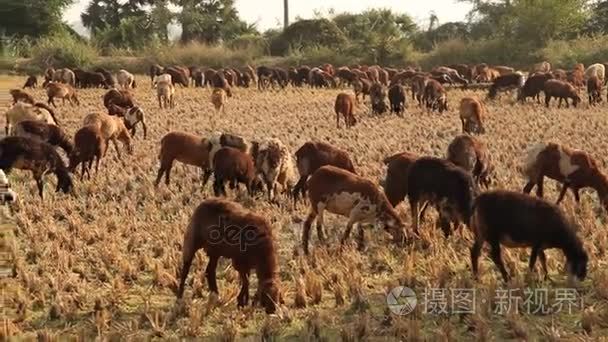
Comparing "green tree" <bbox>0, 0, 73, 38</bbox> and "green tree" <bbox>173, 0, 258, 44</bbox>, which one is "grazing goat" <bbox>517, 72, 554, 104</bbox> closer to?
"green tree" <bbox>0, 0, 73, 38</bbox>

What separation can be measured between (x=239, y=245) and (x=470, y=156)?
187 inches

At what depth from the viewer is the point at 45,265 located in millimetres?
7227

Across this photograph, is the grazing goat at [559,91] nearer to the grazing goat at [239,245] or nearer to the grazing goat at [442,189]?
the grazing goat at [442,189]

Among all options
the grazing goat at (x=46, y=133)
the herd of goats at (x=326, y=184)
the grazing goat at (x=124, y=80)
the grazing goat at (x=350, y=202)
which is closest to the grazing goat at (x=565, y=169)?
the herd of goats at (x=326, y=184)

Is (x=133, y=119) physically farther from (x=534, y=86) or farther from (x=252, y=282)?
(x=534, y=86)

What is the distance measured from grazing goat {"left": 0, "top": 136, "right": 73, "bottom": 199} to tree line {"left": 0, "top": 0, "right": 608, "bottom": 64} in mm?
36618

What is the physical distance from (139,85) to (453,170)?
29.2 meters

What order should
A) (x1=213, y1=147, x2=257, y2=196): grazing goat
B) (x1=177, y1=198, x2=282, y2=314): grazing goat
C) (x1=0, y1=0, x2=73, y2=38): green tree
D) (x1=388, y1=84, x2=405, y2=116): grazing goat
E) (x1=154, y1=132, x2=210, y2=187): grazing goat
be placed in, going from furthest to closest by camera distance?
(x1=388, y1=84, x2=405, y2=116): grazing goat < (x1=0, y1=0, x2=73, y2=38): green tree < (x1=154, y1=132, x2=210, y2=187): grazing goat < (x1=213, y1=147, x2=257, y2=196): grazing goat < (x1=177, y1=198, x2=282, y2=314): grazing goat

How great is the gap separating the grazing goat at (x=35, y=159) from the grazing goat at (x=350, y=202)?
4436 mm

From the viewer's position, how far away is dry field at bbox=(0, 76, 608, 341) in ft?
18.8

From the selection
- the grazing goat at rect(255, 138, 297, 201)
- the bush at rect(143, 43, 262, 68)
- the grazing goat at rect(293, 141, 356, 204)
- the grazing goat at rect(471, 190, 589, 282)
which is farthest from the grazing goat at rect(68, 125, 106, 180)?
the bush at rect(143, 43, 262, 68)

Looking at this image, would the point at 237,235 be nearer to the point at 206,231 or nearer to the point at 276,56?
the point at 206,231

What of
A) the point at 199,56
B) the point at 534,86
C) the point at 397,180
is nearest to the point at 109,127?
the point at 397,180

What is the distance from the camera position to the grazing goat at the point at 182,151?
1120 cm
